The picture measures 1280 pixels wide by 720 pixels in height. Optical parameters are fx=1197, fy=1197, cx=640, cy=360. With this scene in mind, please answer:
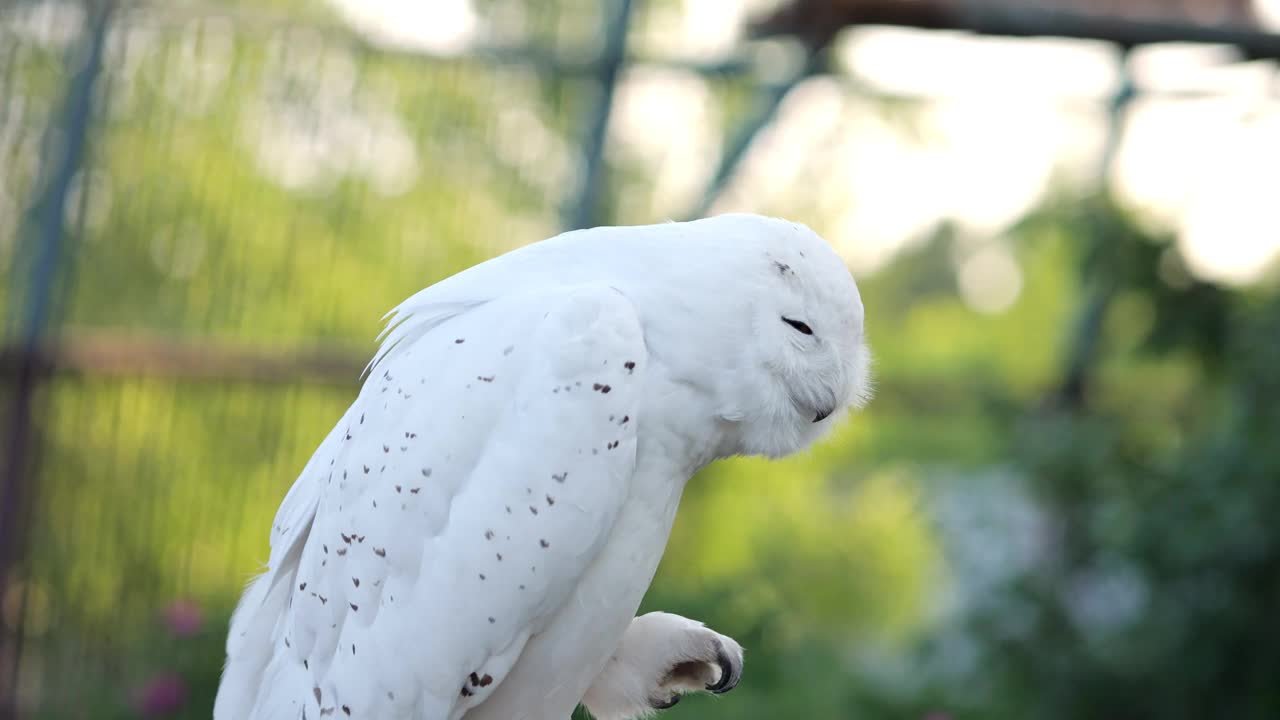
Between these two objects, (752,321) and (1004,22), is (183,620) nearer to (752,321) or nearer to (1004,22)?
(752,321)

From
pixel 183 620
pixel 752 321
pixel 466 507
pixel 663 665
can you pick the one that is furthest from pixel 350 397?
pixel 752 321

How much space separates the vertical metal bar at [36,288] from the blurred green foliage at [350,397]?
46 millimetres

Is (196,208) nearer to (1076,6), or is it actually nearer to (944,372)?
(1076,6)

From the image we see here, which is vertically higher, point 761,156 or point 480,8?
point 480,8

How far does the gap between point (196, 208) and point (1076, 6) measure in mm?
2567

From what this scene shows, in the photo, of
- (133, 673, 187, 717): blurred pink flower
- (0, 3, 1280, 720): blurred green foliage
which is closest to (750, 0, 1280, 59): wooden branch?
(0, 3, 1280, 720): blurred green foliage

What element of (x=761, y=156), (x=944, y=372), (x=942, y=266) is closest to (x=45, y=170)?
Answer: (x=761, y=156)

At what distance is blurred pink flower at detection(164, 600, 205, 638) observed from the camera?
11.4 ft

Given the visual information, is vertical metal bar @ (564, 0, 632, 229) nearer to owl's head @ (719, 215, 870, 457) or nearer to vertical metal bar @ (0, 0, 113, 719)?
vertical metal bar @ (0, 0, 113, 719)

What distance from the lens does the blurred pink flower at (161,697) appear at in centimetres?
349

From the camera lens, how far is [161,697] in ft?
11.5

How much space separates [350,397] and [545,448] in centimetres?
250

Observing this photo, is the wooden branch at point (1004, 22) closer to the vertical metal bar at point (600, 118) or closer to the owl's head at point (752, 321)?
the vertical metal bar at point (600, 118)

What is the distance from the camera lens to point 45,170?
340 centimetres
